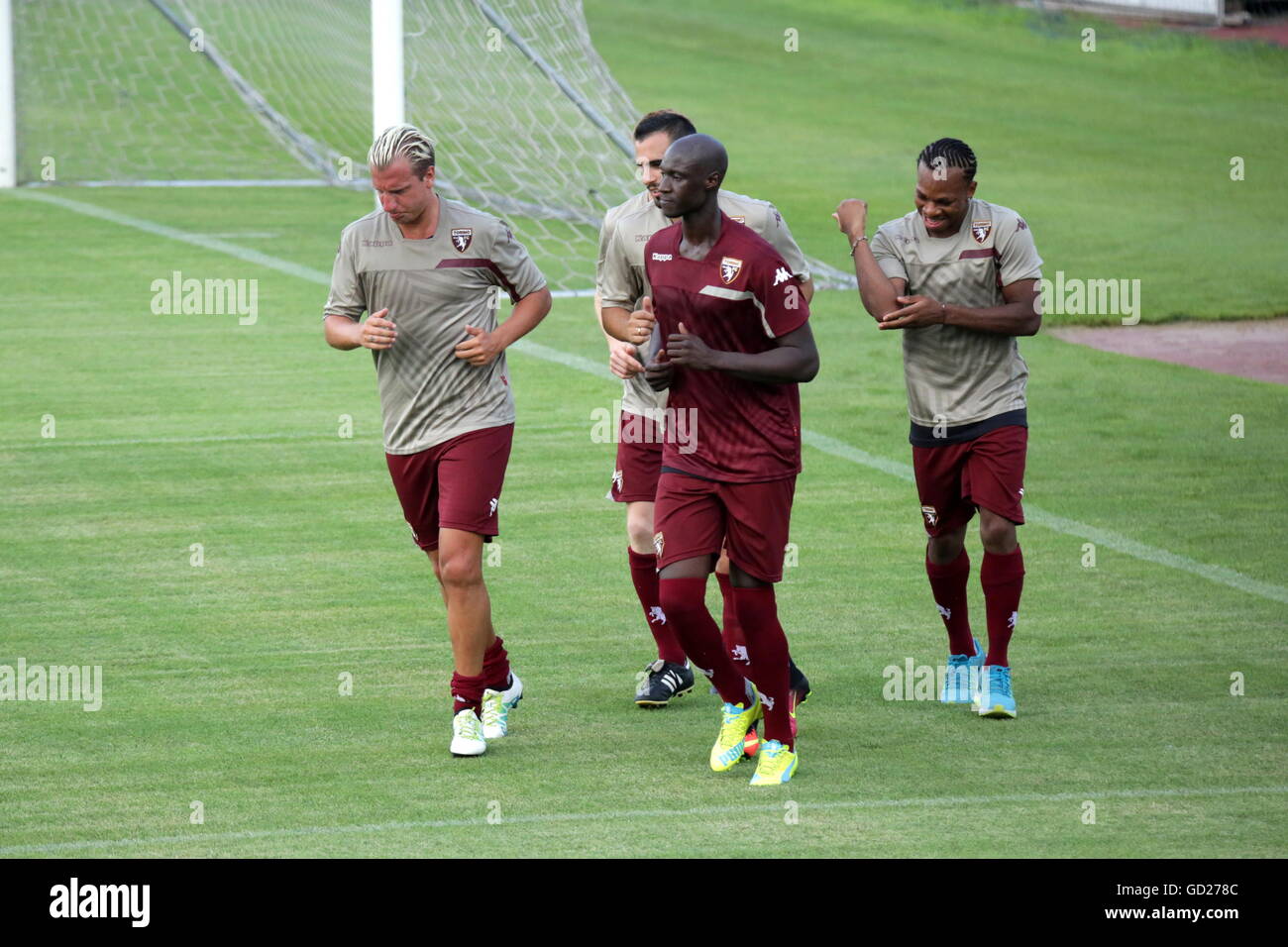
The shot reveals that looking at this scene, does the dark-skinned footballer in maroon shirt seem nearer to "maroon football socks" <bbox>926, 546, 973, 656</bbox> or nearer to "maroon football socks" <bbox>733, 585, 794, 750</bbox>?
"maroon football socks" <bbox>733, 585, 794, 750</bbox>

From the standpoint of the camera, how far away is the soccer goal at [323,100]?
20.2 m

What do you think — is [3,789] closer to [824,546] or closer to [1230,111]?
[824,546]

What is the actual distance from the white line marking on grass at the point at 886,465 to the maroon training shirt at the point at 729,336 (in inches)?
150

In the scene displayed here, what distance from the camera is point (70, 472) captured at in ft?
40.7

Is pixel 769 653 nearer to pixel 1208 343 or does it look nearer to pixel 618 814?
pixel 618 814

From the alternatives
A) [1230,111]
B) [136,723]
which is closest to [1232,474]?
[136,723]

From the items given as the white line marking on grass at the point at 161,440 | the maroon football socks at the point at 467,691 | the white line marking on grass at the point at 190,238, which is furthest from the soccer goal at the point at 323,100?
the maroon football socks at the point at 467,691

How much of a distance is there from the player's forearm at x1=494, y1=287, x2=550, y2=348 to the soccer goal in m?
9.99

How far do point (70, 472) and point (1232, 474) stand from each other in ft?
23.6

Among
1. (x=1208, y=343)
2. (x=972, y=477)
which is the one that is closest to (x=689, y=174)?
(x=972, y=477)

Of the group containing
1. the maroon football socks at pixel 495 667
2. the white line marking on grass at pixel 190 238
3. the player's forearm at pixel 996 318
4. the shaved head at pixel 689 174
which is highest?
the white line marking on grass at pixel 190 238

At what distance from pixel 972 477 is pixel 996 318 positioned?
0.63 metres

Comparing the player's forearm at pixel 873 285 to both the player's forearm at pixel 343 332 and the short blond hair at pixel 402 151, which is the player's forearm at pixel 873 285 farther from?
the player's forearm at pixel 343 332

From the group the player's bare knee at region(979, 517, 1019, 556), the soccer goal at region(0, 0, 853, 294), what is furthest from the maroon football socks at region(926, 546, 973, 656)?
the soccer goal at region(0, 0, 853, 294)
